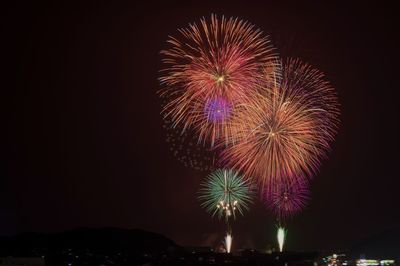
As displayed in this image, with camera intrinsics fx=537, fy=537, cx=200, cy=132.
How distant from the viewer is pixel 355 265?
104875 millimetres

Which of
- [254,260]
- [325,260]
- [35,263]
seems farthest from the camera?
[325,260]

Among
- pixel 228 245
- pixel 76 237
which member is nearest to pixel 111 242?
pixel 76 237

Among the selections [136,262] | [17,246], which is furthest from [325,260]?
[17,246]

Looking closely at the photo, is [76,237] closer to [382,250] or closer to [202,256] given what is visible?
[202,256]

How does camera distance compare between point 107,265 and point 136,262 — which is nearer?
point 107,265

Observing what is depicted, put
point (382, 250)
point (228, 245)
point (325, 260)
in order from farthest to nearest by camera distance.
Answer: point (382, 250) → point (325, 260) → point (228, 245)

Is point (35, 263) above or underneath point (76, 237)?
underneath

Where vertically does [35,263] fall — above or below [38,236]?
below

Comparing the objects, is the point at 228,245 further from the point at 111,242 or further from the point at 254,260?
the point at 111,242

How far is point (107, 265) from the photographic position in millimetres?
98438

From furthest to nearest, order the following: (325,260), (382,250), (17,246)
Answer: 1. (382,250)
2. (17,246)
3. (325,260)

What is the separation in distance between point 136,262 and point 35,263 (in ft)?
121

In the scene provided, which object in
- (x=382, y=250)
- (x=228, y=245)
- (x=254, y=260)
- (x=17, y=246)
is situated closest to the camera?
(x=228, y=245)

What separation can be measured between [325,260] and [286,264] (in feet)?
65.1
